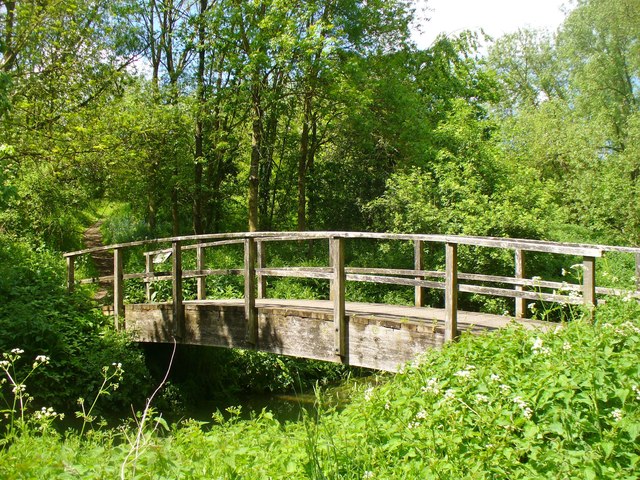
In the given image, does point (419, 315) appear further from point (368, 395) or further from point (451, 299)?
point (368, 395)

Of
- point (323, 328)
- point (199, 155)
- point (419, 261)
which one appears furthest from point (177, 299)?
point (199, 155)

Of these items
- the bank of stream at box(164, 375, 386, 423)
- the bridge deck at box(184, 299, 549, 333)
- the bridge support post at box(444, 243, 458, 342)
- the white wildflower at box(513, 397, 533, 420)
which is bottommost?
the bank of stream at box(164, 375, 386, 423)

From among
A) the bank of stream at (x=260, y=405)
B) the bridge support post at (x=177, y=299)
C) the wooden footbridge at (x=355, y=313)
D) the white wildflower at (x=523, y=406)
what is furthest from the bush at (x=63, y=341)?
the white wildflower at (x=523, y=406)

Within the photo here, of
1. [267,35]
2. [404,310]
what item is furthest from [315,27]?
[404,310]

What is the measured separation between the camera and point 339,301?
7.97 meters

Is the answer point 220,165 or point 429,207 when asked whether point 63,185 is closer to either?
Answer: point 220,165

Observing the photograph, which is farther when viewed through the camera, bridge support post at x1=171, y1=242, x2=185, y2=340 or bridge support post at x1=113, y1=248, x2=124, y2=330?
bridge support post at x1=113, y1=248, x2=124, y2=330

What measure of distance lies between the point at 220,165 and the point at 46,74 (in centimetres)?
919

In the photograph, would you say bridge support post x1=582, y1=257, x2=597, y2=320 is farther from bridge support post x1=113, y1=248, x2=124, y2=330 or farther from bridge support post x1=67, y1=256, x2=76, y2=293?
bridge support post x1=67, y1=256, x2=76, y2=293

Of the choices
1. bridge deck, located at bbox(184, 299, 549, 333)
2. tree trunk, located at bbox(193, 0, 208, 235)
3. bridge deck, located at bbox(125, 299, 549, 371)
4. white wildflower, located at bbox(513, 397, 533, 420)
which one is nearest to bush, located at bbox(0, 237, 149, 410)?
bridge deck, located at bbox(125, 299, 549, 371)

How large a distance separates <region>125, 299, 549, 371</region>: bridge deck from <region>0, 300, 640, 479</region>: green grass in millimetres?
1011

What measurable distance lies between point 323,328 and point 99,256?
15350 mm

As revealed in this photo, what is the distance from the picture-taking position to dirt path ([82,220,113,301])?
17781mm

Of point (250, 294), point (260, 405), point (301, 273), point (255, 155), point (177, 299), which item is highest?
point (255, 155)
